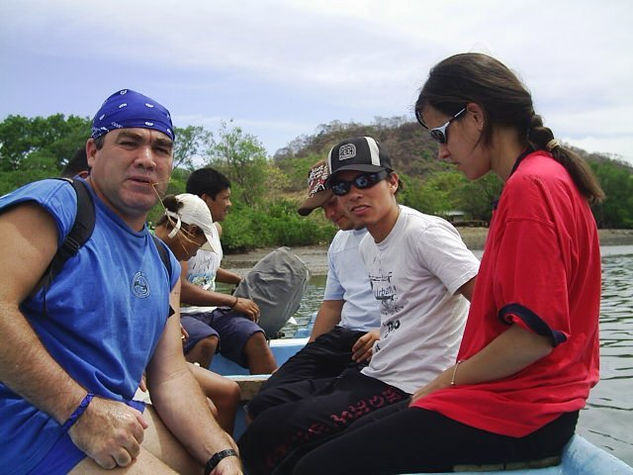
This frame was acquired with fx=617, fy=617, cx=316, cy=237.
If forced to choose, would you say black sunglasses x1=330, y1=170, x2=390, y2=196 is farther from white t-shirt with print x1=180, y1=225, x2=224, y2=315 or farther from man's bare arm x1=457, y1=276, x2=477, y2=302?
white t-shirt with print x1=180, y1=225, x2=224, y2=315

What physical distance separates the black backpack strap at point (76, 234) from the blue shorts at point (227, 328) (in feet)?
7.18

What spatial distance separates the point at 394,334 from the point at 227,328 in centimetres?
213

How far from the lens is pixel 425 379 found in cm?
239

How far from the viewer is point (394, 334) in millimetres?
2459

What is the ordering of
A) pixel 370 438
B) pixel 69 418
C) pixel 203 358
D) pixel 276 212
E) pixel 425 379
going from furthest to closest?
pixel 276 212 < pixel 203 358 < pixel 425 379 < pixel 370 438 < pixel 69 418

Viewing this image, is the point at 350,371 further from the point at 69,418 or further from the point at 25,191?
the point at 25,191

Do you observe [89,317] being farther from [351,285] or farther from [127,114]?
[351,285]

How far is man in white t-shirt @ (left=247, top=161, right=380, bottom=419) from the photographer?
281 centimetres

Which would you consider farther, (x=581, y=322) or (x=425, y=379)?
(x=425, y=379)

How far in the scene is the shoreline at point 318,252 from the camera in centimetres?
2705

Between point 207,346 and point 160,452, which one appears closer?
point 160,452

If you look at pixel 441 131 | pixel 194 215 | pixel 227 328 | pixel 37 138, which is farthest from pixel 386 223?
pixel 37 138

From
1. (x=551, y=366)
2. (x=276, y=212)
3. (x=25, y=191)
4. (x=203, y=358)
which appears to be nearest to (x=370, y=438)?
(x=551, y=366)

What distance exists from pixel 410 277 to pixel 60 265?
131 centimetres
